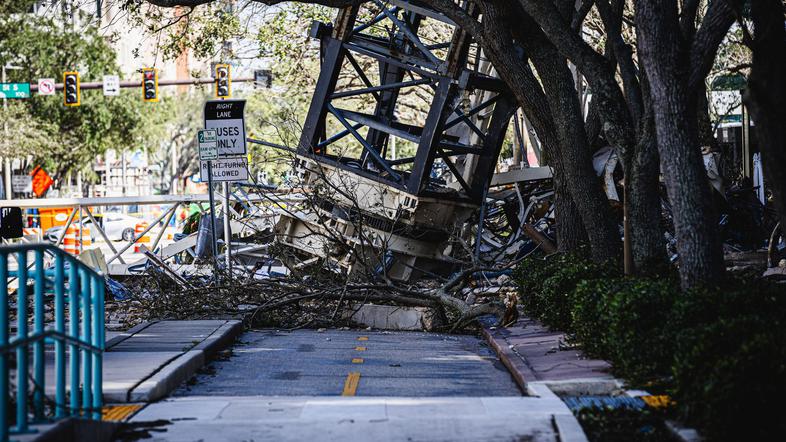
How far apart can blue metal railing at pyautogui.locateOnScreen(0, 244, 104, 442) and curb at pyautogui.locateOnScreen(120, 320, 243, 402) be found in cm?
69

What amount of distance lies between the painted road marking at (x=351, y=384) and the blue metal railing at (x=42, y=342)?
2621mm

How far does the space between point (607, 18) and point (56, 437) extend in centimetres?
906

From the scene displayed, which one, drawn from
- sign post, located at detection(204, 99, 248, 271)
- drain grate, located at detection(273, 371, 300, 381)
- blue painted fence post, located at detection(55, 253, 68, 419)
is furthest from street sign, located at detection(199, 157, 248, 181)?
blue painted fence post, located at detection(55, 253, 68, 419)

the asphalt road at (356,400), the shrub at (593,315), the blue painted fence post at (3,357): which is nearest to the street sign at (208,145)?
the asphalt road at (356,400)

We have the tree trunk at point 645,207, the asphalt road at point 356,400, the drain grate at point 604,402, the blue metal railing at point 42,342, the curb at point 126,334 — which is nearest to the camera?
the blue metal railing at point 42,342

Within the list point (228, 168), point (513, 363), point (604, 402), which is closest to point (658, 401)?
point (604, 402)

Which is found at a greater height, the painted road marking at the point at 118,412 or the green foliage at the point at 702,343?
the green foliage at the point at 702,343

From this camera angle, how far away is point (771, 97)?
7719 mm

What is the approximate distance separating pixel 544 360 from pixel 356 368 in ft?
7.17

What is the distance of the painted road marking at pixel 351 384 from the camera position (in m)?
10.1

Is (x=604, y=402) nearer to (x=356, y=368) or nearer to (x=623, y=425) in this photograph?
(x=623, y=425)

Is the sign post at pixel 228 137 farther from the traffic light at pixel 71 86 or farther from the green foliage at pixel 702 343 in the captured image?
the traffic light at pixel 71 86

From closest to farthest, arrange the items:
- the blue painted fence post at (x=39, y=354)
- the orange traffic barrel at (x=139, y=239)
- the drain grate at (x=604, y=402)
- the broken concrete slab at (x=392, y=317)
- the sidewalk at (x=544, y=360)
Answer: the blue painted fence post at (x=39, y=354), the drain grate at (x=604, y=402), the sidewalk at (x=544, y=360), the broken concrete slab at (x=392, y=317), the orange traffic barrel at (x=139, y=239)

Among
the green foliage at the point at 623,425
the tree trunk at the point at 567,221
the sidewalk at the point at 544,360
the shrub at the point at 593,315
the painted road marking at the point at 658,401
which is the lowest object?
the sidewalk at the point at 544,360
